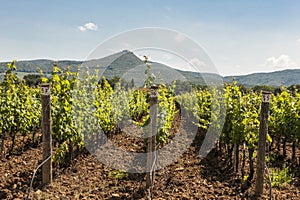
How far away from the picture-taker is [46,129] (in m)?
4.53

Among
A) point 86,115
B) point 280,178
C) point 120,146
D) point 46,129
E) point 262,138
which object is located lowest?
point 280,178

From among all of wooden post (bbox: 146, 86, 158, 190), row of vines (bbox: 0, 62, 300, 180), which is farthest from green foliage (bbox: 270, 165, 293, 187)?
wooden post (bbox: 146, 86, 158, 190)

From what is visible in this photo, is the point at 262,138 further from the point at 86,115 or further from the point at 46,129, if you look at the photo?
the point at 86,115

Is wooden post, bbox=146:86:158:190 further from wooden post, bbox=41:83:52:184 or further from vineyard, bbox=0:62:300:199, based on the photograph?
wooden post, bbox=41:83:52:184

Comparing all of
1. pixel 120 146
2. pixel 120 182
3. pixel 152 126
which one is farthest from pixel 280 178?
pixel 120 146

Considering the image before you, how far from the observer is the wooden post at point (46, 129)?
444cm

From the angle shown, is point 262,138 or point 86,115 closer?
point 262,138

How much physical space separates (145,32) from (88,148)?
3.16 m

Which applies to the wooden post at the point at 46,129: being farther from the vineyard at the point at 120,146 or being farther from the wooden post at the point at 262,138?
the wooden post at the point at 262,138

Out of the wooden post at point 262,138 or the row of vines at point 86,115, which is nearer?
the wooden post at point 262,138

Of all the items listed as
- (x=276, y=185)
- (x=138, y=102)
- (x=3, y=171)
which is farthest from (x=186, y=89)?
(x=3, y=171)

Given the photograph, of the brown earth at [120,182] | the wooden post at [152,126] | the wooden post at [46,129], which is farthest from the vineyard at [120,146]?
the wooden post at [152,126]

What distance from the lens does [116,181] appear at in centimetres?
507

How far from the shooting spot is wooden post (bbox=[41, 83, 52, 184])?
4.44 meters
